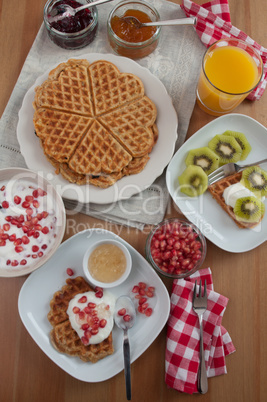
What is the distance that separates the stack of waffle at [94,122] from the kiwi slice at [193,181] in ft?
1.02

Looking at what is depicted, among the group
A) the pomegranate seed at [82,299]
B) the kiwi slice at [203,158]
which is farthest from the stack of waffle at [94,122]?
the pomegranate seed at [82,299]

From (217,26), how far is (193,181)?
4.05ft

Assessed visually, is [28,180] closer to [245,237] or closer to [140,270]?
[140,270]

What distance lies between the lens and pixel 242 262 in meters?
2.94

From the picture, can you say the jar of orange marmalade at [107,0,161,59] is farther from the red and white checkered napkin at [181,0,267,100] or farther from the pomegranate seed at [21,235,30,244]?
the pomegranate seed at [21,235,30,244]

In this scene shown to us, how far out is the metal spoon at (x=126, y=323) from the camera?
263 cm

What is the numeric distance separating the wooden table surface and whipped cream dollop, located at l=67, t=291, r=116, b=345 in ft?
1.24

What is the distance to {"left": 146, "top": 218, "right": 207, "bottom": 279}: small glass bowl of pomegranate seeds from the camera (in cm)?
275

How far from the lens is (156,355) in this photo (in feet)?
9.34

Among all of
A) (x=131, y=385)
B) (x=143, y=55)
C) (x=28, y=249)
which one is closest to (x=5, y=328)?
(x=28, y=249)

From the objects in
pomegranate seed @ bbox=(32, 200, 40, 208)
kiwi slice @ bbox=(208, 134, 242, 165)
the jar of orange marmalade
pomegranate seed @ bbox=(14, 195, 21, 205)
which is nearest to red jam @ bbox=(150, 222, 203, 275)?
kiwi slice @ bbox=(208, 134, 242, 165)

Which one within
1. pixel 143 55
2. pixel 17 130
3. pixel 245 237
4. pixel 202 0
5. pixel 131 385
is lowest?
pixel 131 385

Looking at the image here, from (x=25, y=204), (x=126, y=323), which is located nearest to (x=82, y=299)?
(x=126, y=323)

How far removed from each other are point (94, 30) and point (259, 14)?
1316mm
